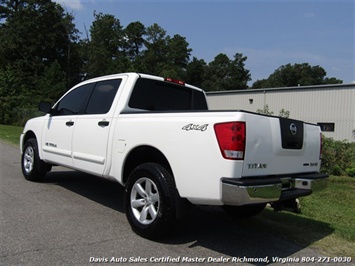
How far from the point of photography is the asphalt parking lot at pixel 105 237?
3746mm

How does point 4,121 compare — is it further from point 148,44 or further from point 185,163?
point 148,44

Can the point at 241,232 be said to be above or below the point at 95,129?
below

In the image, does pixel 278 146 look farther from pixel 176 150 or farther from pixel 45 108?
pixel 45 108

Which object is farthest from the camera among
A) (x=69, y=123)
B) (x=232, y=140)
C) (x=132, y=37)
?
(x=132, y=37)

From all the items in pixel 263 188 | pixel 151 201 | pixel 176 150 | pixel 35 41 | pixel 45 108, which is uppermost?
pixel 35 41

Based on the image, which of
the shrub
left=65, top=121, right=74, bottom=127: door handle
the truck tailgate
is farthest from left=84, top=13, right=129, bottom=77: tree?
the truck tailgate

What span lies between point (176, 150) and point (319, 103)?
25.7 metres

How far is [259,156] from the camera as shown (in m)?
3.78

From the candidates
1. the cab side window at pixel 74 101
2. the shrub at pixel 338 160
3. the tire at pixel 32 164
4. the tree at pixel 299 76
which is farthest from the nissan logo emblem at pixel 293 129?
the tree at pixel 299 76

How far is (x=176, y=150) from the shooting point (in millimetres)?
4008

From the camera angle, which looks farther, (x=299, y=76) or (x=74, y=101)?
(x=299, y=76)

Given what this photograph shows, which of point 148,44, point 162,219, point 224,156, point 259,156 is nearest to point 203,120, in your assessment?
point 224,156

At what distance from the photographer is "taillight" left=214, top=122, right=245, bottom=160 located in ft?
11.7

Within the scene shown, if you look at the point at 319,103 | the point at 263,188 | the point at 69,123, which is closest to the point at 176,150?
the point at 263,188
